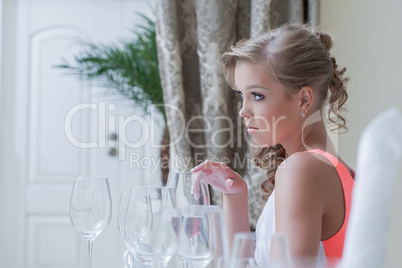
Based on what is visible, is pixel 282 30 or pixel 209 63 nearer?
pixel 282 30

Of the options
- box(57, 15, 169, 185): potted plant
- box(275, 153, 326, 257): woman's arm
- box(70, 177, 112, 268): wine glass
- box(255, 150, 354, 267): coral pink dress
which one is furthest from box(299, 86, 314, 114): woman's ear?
box(57, 15, 169, 185): potted plant

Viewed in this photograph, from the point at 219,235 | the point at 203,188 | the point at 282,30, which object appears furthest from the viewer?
the point at 282,30

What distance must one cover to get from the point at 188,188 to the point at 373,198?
63 centimetres

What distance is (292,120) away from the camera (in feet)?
5.19

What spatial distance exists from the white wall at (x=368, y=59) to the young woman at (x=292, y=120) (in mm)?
667

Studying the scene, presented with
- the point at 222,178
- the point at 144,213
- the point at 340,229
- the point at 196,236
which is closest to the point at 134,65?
the point at 222,178

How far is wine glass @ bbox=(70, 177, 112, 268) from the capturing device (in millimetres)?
1192

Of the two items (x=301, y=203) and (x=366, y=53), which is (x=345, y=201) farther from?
(x=366, y=53)

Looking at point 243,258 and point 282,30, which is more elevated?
point 282,30

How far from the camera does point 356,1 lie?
8.29 feet

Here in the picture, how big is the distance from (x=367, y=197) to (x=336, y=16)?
2231mm

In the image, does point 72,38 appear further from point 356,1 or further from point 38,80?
point 356,1

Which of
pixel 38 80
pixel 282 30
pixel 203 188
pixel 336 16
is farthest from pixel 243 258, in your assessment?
pixel 38 80

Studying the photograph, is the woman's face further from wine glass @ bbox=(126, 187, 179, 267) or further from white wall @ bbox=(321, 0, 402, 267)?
white wall @ bbox=(321, 0, 402, 267)
